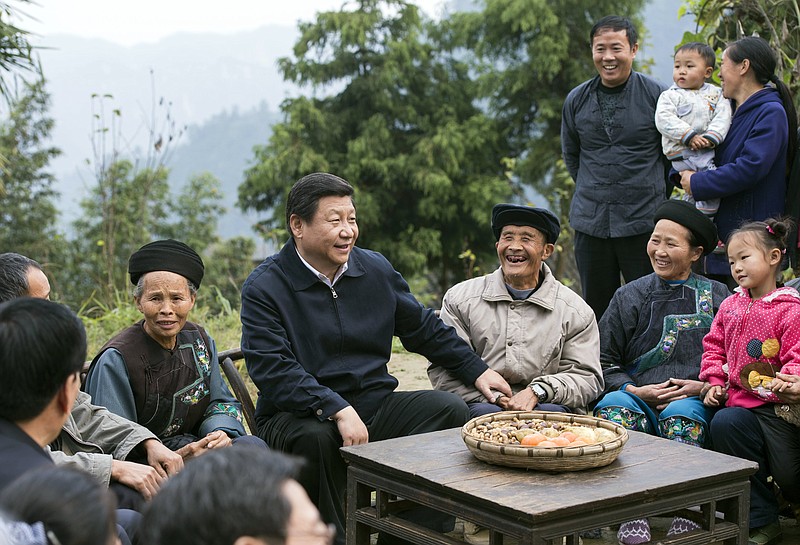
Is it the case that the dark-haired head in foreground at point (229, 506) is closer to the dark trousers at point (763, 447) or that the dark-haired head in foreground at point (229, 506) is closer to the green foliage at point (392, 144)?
the dark trousers at point (763, 447)

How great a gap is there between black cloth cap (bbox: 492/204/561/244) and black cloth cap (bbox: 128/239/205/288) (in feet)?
4.45

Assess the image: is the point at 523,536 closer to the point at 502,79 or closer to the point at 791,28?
the point at 791,28

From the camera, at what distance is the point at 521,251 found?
4.30 meters

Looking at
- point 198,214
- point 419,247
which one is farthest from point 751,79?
point 198,214

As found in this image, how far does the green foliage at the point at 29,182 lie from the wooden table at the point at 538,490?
19.4 m

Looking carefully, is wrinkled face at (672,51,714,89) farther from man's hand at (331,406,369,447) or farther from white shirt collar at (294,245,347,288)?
man's hand at (331,406,369,447)

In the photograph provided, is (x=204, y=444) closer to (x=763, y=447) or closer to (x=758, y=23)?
(x=763, y=447)

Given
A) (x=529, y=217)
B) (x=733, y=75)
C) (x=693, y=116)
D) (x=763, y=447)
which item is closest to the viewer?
(x=763, y=447)

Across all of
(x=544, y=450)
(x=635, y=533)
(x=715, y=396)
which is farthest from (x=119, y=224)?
(x=544, y=450)

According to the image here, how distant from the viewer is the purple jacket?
455cm

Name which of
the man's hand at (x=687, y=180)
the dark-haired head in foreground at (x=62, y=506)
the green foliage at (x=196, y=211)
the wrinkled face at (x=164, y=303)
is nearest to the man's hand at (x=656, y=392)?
the man's hand at (x=687, y=180)

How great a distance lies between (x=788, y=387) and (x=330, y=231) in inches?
74.1

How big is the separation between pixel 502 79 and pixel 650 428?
2086cm

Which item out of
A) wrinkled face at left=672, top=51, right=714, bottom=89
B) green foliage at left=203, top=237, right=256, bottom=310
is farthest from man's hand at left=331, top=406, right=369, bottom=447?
green foliage at left=203, top=237, right=256, bottom=310
